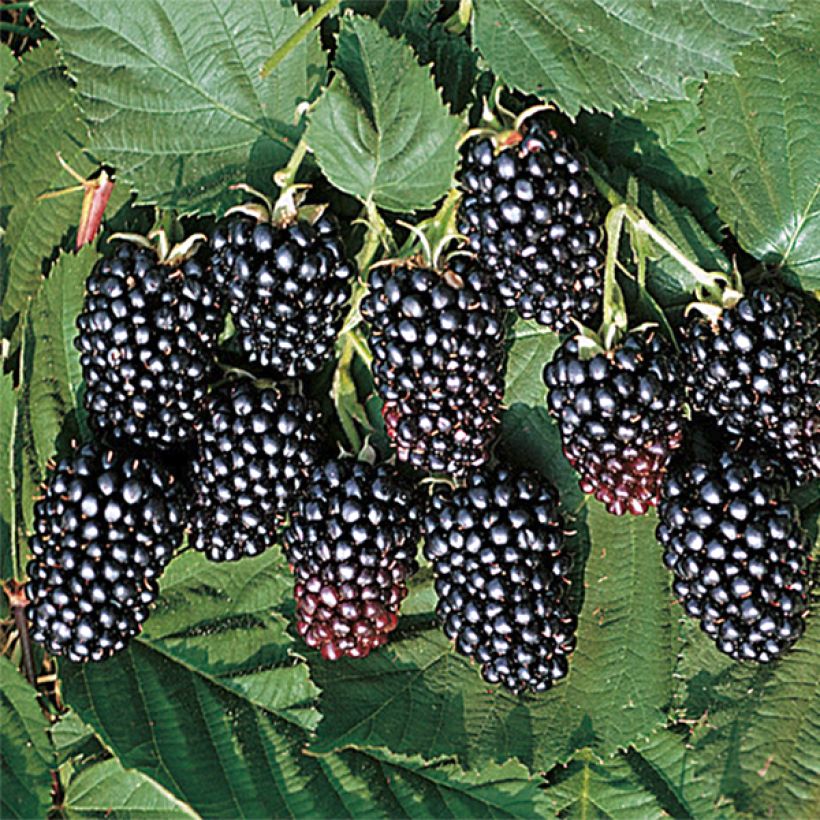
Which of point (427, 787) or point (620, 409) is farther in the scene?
point (427, 787)

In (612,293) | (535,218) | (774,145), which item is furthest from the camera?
(774,145)

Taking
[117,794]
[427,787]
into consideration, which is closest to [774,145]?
[427,787]

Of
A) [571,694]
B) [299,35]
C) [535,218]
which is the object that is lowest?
[571,694]

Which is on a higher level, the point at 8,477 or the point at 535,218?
the point at 535,218

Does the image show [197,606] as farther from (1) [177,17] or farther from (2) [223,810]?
(1) [177,17]

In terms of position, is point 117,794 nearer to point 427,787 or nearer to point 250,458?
point 427,787

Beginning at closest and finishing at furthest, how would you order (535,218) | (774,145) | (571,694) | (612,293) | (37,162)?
(535,218) < (612,293) < (774,145) < (571,694) < (37,162)

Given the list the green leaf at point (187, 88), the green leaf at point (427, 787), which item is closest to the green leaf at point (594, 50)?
the green leaf at point (187, 88)

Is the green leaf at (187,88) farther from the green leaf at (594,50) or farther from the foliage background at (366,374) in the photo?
the green leaf at (594,50)
